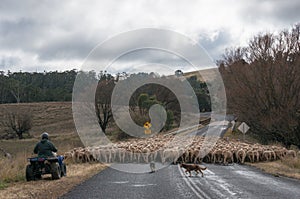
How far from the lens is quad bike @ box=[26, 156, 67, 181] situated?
15.8 meters

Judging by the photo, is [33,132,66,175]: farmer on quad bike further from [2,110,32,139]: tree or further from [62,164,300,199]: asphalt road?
[2,110,32,139]: tree

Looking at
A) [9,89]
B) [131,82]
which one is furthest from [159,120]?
[9,89]

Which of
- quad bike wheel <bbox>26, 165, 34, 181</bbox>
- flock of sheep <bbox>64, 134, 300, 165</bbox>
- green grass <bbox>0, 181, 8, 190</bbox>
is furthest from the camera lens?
flock of sheep <bbox>64, 134, 300, 165</bbox>

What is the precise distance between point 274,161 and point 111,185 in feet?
50.8

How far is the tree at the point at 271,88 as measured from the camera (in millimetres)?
39781

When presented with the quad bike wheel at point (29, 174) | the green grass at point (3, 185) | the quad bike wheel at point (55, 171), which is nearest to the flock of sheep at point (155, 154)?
the quad bike wheel at point (55, 171)

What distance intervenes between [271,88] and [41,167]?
99.4 feet

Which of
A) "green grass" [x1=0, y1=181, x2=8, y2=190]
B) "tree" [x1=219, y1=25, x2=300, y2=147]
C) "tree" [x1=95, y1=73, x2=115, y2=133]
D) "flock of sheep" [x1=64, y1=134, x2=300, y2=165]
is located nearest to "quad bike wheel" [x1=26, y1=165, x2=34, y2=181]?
"green grass" [x1=0, y1=181, x2=8, y2=190]

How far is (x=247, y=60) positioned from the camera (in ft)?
153

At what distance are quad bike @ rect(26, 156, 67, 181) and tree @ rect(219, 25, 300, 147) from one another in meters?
27.6

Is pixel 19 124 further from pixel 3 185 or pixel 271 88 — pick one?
pixel 3 185

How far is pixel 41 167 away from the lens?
52.7 feet

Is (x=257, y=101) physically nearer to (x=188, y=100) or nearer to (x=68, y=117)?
(x=188, y=100)

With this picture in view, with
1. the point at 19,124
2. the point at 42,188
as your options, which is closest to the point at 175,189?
the point at 42,188
